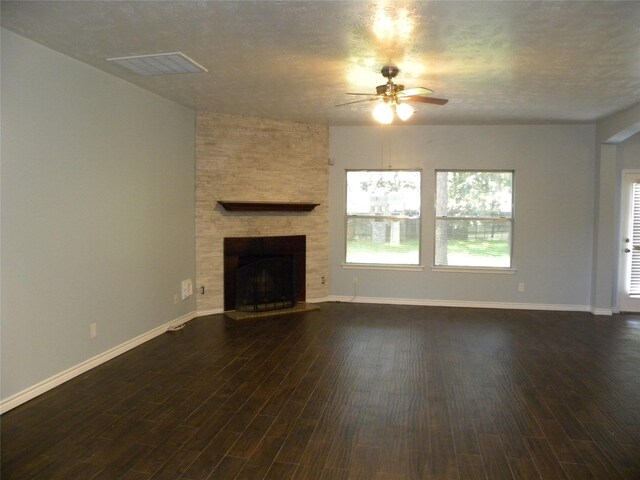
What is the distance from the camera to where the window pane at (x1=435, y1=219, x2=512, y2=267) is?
21.5 ft

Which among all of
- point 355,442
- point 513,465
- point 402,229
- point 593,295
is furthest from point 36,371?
point 593,295

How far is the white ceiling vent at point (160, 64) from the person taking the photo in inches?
142

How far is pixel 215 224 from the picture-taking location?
596 centimetres

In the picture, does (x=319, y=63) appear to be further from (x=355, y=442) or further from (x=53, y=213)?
(x=355, y=442)

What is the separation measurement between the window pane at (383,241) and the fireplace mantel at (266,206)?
0.82 meters

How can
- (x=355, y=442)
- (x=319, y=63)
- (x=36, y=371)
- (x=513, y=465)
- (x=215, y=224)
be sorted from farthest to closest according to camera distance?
(x=215, y=224)
(x=319, y=63)
(x=36, y=371)
(x=355, y=442)
(x=513, y=465)

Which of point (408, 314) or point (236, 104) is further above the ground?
point (236, 104)

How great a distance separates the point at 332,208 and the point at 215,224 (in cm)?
180

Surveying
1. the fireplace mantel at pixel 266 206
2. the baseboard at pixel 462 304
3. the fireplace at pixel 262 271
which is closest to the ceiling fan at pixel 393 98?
the fireplace mantel at pixel 266 206

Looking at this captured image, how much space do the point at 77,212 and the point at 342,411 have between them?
268 cm

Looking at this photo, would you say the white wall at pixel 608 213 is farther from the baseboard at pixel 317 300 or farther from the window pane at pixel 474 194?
the baseboard at pixel 317 300

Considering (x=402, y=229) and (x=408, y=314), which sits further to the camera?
(x=402, y=229)

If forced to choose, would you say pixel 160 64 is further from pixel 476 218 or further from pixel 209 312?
pixel 476 218

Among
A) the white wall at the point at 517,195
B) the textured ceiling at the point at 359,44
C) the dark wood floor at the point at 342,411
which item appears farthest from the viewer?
the white wall at the point at 517,195
